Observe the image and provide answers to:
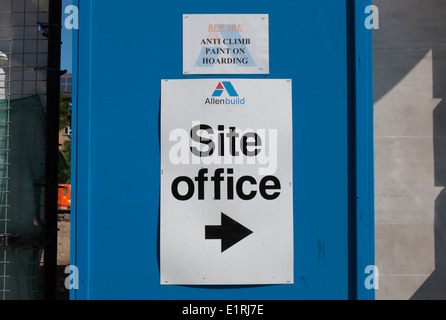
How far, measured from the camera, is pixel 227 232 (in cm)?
152

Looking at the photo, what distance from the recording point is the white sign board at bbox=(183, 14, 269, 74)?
1.56 meters

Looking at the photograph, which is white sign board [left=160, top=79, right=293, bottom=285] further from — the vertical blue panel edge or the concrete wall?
the concrete wall

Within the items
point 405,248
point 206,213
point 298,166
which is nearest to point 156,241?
point 206,213

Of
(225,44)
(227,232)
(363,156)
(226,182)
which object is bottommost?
(227,232)

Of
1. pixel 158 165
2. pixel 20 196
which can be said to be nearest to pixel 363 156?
pixel 158 165

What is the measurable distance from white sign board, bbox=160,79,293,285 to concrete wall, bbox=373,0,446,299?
1219mm

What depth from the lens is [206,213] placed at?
153 cm

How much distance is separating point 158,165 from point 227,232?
1.39 ft

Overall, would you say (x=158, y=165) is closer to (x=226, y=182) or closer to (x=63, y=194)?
(x=226, y=182)

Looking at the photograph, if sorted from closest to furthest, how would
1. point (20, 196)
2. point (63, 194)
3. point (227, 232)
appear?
point (227, 232), point (20, 196), point (63, 194)

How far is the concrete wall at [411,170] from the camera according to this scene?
7.90 ft

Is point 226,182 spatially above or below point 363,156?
below

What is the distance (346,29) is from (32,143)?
2.07 meters

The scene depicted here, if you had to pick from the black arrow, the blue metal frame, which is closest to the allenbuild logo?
the blue metal frame
